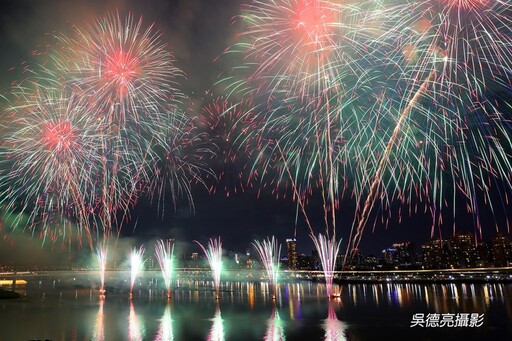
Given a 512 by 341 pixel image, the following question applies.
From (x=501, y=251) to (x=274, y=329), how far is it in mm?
151716

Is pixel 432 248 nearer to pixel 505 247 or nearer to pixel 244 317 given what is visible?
pixel 505 247

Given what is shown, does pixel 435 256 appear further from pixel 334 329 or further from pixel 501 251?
pixel 334 329

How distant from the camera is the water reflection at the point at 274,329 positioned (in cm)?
2131

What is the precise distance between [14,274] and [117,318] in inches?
5515

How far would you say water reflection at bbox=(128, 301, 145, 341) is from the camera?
21.5m

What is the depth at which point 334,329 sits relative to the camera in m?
24.1

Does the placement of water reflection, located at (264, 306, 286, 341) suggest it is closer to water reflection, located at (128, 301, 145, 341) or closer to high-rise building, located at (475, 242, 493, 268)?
water reflection, located at (128, 301, 145, 341)

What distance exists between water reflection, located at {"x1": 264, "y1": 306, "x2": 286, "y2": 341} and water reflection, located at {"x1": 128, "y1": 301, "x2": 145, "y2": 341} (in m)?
6.70

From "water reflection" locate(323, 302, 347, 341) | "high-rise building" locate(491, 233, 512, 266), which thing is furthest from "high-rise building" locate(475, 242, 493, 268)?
"water reflection" locate(323, 302, 347, 341)

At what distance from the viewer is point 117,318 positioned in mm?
30000

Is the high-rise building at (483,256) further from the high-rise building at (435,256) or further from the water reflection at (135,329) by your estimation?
the water reflection at (135,329)

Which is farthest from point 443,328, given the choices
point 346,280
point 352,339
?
point 346,280

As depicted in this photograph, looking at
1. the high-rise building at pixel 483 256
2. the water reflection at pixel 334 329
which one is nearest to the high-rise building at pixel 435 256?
the high-rise building at pixel 483 256

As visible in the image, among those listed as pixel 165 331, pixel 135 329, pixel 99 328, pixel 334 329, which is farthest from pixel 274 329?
pixel 99 328
